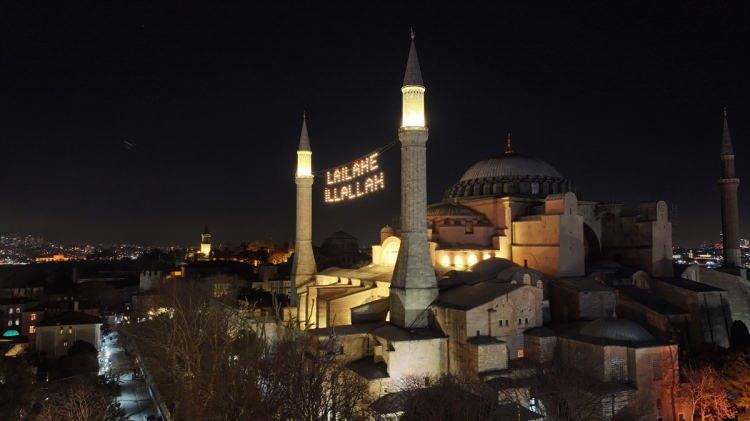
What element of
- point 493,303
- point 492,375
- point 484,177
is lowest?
point 492,375

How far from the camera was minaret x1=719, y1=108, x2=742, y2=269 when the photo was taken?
40.8 meters

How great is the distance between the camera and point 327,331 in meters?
26.9

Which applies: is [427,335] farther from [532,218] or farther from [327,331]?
[532,218]

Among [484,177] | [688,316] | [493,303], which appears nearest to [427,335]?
[493,303]

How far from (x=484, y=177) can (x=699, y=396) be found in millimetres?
21763

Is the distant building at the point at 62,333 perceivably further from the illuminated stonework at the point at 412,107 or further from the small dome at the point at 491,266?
the illuminated stonework at the point at 412,107

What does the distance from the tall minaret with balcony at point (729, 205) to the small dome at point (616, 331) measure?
22.3m

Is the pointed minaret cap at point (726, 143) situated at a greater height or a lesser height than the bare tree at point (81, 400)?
greater

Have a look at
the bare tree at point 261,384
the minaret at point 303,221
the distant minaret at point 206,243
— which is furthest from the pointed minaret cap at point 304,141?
the distant minaret at point 206,243

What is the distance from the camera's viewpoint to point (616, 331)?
75.6ft

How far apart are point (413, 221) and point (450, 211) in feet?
31.8

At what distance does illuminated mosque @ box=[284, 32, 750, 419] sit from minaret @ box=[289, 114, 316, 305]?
11.2 inches

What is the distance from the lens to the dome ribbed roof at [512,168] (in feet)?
132

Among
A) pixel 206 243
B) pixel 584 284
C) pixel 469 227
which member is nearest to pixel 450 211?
pixel 469 227
